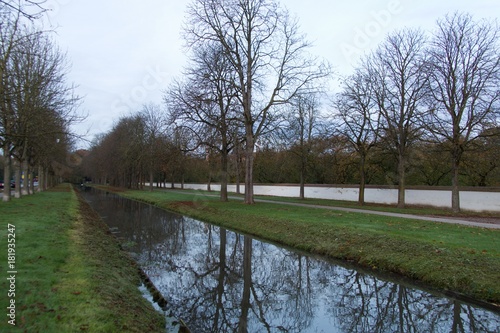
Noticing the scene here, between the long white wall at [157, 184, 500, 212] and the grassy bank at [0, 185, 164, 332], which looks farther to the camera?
the long white wall at [157, 184, 500, 212]

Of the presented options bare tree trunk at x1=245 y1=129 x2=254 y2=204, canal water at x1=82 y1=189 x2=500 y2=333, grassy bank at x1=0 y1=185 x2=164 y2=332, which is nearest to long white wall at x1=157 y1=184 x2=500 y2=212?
bare tree trunk at x1=245 y1=129 x2=254 y2=204

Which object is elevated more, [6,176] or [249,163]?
[249,163]

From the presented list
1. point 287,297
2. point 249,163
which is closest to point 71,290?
point 287,297

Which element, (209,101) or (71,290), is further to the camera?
(209,101)

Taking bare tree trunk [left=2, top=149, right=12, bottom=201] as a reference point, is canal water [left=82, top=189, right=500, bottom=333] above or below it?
below

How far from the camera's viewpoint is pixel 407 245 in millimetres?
10766

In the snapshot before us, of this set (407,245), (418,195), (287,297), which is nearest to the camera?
(287,297)

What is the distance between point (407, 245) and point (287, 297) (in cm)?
478

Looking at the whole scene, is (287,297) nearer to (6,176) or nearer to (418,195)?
(6,176)

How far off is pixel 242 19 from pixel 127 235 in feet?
55.8

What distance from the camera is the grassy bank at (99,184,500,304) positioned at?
837 centimetres

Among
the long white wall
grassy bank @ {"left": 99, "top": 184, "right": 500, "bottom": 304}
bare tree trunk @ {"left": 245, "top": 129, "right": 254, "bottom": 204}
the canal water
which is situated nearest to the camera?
the canal water

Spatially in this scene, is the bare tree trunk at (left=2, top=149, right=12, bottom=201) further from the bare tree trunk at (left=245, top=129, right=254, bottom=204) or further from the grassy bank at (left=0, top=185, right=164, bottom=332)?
the bare tree trunk at (left=245, top=129, right=254, bottom=204)

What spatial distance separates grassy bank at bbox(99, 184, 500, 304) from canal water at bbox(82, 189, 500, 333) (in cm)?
71
